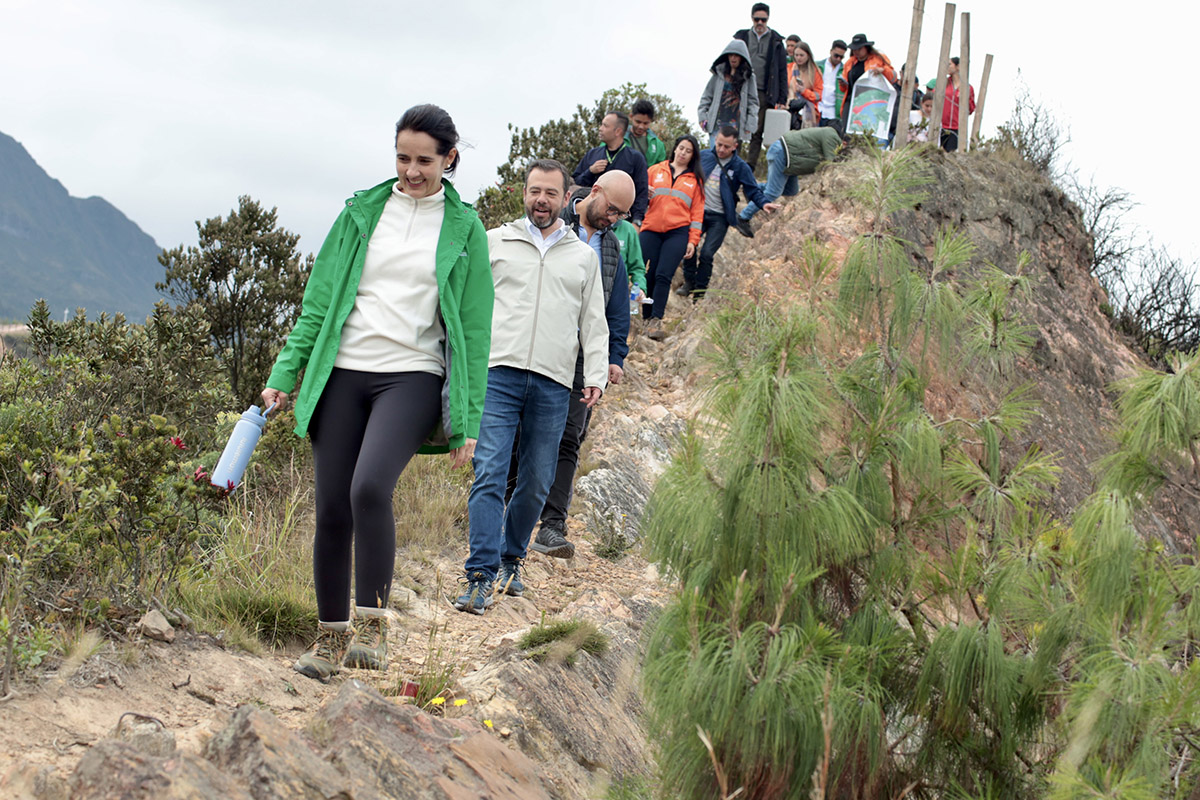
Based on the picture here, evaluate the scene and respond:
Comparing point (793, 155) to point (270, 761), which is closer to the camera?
point (270, 761)

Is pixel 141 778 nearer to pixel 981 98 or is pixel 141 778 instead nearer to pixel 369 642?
pixel 369 642

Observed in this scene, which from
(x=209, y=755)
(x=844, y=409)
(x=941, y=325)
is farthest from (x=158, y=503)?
(x=941, y=325)

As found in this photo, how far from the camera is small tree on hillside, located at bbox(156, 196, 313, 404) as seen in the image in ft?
32.9

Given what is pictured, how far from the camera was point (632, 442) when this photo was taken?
805cm

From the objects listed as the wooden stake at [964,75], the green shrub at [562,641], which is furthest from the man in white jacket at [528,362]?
the wooden stake at [964,75]

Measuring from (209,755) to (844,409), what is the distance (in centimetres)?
188

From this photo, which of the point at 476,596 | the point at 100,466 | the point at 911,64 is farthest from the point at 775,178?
the point at 100,466

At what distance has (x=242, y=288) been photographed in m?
10.3

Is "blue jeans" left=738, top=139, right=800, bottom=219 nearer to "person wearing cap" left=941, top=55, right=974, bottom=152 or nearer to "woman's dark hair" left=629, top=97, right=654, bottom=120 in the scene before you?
"woman's dark hair" left=629, top=97, right=654, bottom=120

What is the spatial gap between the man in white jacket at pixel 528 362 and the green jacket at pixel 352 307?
3.44ft

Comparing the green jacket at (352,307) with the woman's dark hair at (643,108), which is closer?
the green jacket at (352,307)

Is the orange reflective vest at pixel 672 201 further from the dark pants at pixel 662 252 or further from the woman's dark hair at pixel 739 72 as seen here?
the woman's dark hair at pixel 739 72

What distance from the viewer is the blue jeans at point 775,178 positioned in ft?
40.7

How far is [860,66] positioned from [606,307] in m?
9.30
